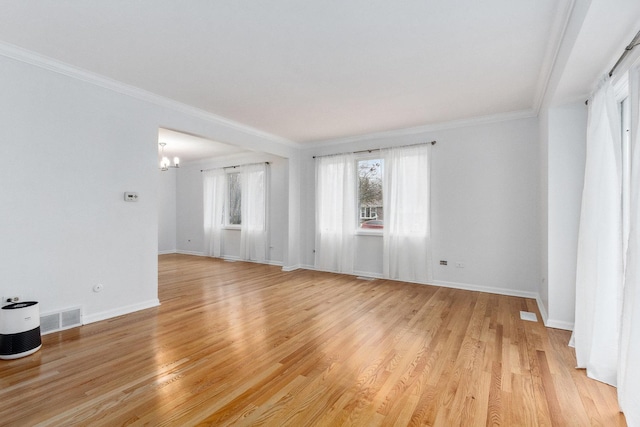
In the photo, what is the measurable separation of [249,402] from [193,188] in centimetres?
779

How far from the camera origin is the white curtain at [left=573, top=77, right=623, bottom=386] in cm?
221

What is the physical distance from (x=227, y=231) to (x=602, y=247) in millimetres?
7410

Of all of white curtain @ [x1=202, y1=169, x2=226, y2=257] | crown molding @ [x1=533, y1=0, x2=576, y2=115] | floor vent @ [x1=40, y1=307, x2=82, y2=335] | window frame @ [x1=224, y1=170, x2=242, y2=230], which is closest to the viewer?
crown molding @ [x1=533, y1=0, x2=576, y2=115]

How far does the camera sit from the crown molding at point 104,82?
2754 millimetres

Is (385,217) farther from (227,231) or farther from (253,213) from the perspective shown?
(227,231)

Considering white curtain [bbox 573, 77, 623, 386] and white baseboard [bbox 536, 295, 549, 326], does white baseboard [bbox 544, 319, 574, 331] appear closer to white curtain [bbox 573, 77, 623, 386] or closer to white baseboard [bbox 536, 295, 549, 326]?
white baseboard [bbox 536, 295, 549, 326]

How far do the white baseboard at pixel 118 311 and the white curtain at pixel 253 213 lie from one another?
3467 millimetres

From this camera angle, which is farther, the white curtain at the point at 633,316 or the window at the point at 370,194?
the window at the point at 370,194

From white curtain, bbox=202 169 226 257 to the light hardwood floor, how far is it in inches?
168

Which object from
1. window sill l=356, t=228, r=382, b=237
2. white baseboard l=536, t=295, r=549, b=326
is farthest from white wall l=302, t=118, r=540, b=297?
window sill l=356, t=228, r=382, b=237

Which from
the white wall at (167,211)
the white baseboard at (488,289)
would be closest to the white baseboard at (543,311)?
the white baseboard at (488,289)

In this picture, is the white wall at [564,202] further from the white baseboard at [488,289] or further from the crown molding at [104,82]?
the crown molding at [104,82]

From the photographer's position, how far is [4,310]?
2.49 m

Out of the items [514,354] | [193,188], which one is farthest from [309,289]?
[193,188]
